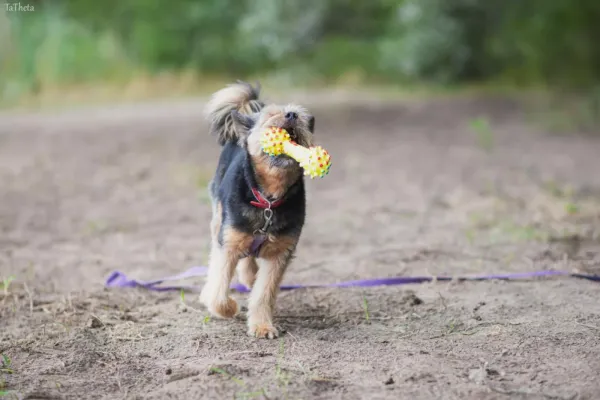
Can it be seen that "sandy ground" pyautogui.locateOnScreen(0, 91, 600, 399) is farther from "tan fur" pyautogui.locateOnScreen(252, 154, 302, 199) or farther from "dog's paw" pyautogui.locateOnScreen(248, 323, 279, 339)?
"tan fur" pyautogui.locateOnScreen(252, 154, 302, 199)

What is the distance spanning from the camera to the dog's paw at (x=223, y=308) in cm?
489

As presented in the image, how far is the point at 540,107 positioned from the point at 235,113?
43.4 ft

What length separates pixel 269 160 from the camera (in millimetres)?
4547

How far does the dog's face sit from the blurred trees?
1303 cm

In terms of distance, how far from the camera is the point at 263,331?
4.68m

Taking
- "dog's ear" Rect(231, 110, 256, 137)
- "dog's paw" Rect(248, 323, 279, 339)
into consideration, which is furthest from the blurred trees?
"dog's paw" Rect(248, 323, 279, 339)

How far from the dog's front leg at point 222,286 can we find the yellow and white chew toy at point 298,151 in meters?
0.80

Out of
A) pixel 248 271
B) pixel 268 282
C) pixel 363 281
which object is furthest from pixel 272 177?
pixel 363 281

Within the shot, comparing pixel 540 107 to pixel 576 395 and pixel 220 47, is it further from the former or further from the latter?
pixel 576 395

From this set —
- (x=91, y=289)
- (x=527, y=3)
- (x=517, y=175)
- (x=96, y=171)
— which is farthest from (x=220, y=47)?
(x=91, y=289)

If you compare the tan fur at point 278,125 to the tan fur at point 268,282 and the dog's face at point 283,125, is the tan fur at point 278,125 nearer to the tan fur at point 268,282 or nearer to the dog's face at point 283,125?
the dog's face at point 283,125

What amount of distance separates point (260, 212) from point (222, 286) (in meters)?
0.54

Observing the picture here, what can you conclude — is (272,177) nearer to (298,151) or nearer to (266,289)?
(298,151)

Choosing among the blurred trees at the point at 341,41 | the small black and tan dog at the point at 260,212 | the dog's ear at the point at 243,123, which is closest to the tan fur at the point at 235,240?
the small black and tan dog at the point at 260,212
